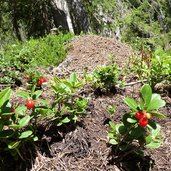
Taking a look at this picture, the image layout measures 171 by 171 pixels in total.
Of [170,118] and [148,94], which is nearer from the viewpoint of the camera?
[148,94]

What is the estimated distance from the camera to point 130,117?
8.64ft

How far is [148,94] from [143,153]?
52cm

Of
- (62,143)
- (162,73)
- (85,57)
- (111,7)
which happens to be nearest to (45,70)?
(85,57)

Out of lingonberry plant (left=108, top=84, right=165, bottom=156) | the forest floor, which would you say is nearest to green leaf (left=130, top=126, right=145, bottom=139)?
lingonberry plant (left=108, top=84, right=165, bottom=156)

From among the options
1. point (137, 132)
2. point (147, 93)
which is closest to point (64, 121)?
point (137, 132)

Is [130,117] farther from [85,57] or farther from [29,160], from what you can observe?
[85,57]

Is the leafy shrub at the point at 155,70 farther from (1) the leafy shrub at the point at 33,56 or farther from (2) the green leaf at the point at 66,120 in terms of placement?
(1) the leafy shrub at the point at 33,56

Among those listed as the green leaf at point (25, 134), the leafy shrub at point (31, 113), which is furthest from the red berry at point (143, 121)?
the green leaf at point (25, 134)

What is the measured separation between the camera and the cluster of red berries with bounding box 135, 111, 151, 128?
2.46m

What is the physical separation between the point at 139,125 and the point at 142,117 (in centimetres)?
16

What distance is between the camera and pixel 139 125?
2623 mm

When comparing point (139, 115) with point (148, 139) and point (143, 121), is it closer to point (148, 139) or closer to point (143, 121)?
point (143, 121)

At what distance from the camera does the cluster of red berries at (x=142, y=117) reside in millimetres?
2455

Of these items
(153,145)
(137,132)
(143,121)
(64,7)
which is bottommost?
(153,145)
